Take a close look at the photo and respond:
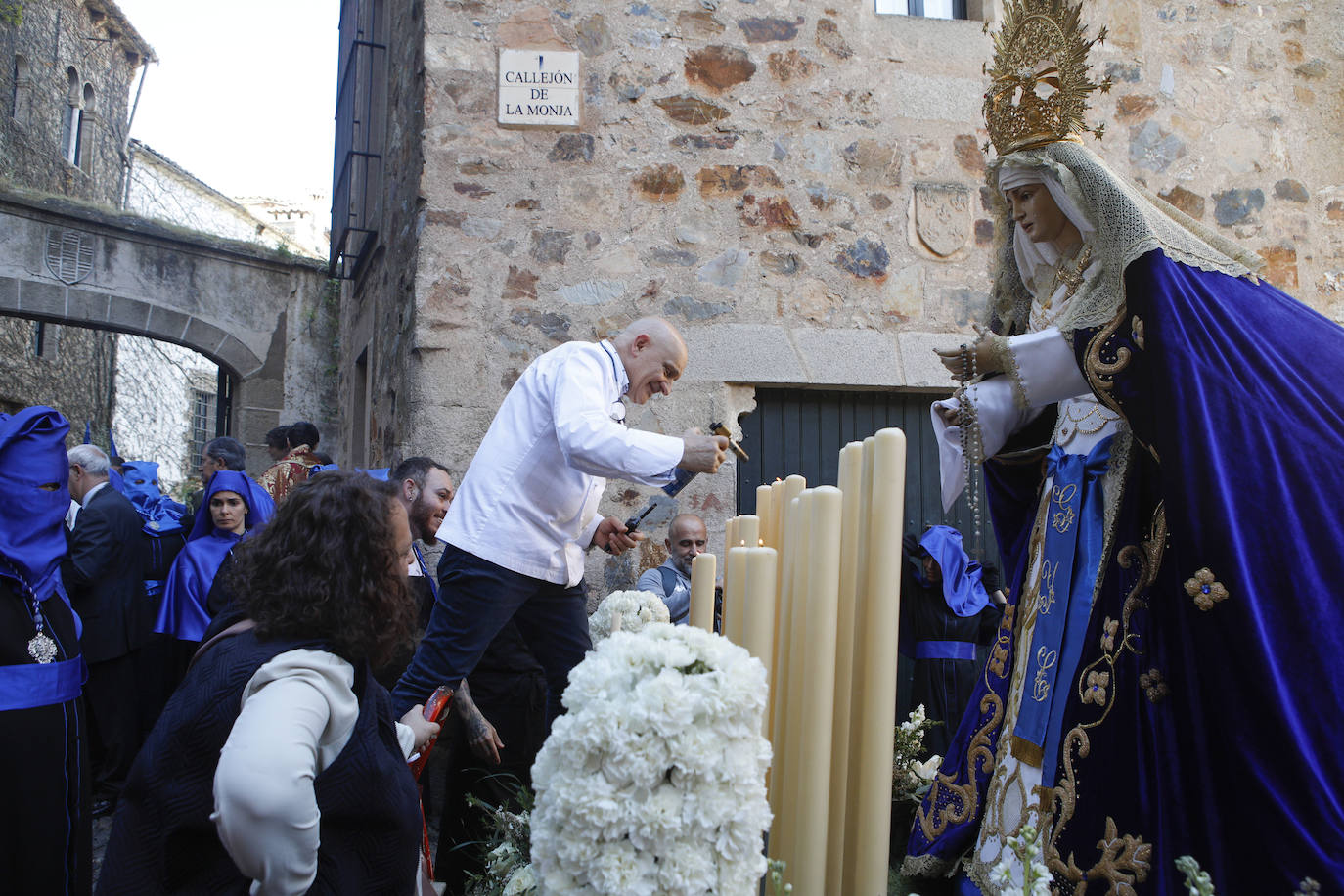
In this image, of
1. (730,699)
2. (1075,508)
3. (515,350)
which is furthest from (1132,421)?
(515,350)

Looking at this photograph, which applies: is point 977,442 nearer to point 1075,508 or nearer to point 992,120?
point 1075,508

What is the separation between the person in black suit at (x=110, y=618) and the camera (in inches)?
187

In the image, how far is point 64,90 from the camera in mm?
14984

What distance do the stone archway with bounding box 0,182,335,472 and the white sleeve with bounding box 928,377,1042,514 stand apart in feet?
24.1

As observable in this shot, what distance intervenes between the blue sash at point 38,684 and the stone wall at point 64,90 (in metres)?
12.5

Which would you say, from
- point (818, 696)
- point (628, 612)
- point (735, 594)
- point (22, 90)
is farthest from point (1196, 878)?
point (22, 90)

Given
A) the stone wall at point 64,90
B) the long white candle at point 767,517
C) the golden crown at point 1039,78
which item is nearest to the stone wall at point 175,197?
the stone wall at point 64,90

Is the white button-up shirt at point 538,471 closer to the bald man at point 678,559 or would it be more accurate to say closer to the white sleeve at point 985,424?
the white sleeve at point 985,424

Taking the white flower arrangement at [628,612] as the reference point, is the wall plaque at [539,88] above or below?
above

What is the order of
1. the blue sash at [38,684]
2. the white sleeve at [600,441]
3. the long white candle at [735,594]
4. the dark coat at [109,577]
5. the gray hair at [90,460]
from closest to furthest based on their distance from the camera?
1. the long white candle at [735,594]
2. the blue sash at [38,684]
3. the white sleeve at [600,441]
4. the dark coat at [109,577]
5. the gray hair at [90,460]

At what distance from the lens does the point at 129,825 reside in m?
1.61

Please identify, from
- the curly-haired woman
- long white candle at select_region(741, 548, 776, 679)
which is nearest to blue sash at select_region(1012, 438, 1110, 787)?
long white candle at select_region(741, 548, 776, 679)

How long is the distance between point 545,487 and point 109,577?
2966 mm

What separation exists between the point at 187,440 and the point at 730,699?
19045 millimetres
